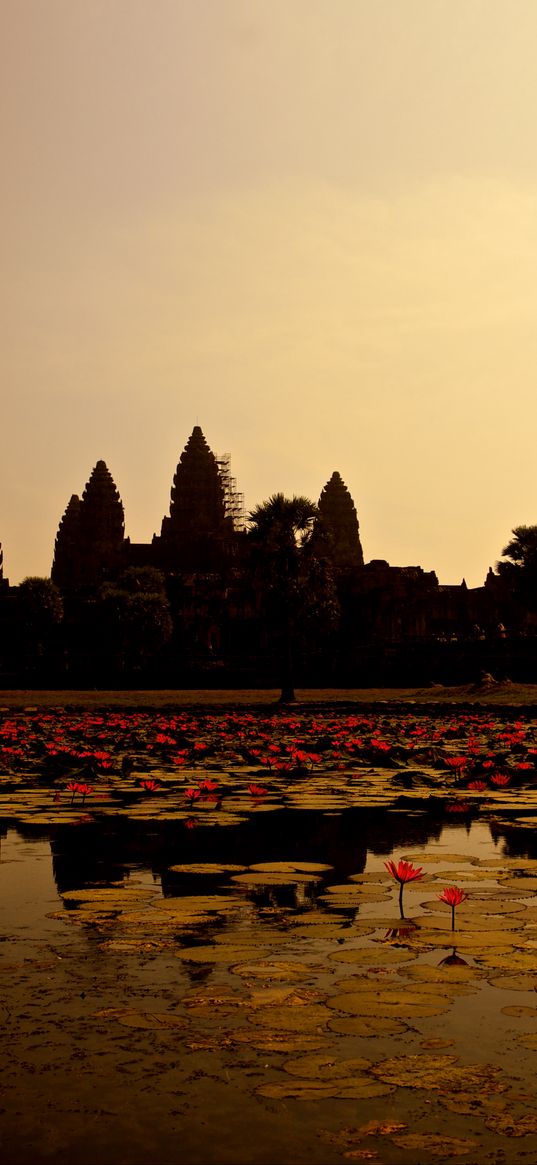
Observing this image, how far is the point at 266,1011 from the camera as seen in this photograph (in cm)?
493

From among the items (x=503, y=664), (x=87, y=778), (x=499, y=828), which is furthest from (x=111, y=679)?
(x=499, y=828)

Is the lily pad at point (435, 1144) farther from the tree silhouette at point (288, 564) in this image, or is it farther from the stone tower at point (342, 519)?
the stone tower at point (342, 519)

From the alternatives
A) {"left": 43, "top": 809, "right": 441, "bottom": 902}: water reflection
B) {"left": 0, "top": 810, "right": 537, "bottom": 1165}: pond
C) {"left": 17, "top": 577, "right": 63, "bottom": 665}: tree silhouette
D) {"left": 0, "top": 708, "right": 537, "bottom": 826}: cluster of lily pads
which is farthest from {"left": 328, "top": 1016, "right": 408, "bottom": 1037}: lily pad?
{"left": 17, "top": 577, "right": 63, "bottom": 665}: tree silhouette

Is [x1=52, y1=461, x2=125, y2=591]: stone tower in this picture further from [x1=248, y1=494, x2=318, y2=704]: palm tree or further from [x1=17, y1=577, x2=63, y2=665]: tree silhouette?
[x1=248, y1=494, x2=318, y2=704]: palm tree

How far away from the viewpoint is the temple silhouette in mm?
56375

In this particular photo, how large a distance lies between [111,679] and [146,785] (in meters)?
45.6

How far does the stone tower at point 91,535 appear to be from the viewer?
122m

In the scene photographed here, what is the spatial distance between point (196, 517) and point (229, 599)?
31016mm

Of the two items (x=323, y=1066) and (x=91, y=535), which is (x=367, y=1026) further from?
(x=91, y=535)

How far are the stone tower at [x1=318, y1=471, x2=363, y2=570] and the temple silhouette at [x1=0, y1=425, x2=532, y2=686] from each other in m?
0.15

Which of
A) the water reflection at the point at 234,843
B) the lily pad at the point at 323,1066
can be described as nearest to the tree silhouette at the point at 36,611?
the water reflection at the point at 234,843

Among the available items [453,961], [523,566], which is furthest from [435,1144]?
[523,566]

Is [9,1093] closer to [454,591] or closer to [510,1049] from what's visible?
[510,1049]

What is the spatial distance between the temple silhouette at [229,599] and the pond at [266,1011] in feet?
128
